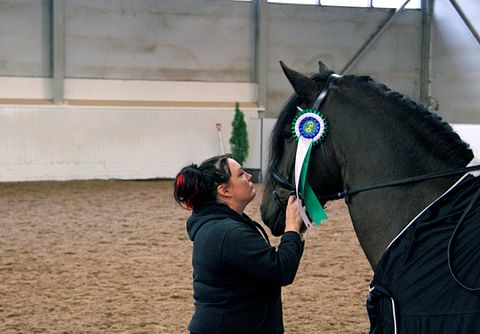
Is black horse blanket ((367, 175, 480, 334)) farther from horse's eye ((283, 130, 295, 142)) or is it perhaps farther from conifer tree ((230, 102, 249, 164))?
conifer tree ((230, 102, 249, 164))

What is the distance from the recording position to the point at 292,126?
2889 mm

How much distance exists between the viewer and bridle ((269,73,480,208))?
2544mm

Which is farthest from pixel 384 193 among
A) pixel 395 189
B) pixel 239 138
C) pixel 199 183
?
pixel 239 138

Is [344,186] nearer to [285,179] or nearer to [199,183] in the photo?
[285,179]

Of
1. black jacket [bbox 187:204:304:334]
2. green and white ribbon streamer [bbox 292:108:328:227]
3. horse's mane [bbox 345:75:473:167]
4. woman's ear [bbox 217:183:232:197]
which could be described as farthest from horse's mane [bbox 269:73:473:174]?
black jacket [bbox 187:204:304:334]

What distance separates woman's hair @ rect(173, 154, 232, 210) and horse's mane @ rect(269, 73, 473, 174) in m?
0.23

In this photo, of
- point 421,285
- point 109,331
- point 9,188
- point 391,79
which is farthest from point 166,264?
point 391,79

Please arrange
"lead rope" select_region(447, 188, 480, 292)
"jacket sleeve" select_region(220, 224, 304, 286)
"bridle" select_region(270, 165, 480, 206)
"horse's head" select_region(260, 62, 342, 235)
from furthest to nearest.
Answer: "horse's head" select_region(260, 62, 342, 235) → "jacket sleeve" select_region(220, 224, 304, 286) → "bridle" select_region(270, 165, 480, 206) → "lead rope" select_region(447, 188, 480, 292)

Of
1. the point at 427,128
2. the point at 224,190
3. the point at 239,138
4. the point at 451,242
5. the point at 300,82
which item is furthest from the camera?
the point at 239,138

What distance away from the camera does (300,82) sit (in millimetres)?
2871

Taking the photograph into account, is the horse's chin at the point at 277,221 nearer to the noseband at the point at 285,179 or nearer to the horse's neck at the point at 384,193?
the noseband at the point at 285,179

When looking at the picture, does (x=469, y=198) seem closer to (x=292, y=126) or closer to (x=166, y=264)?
(x=292, y=126)

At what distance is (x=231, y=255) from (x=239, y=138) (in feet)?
45.4

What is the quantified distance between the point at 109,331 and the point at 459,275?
329 cm
